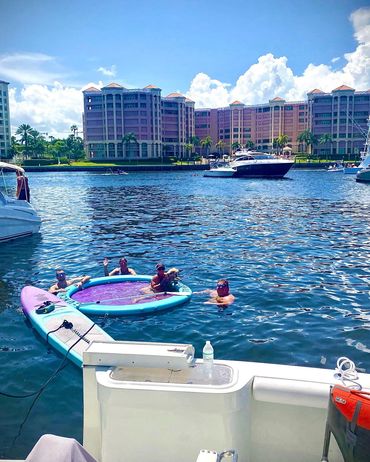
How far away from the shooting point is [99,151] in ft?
547

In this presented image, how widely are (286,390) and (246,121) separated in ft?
613

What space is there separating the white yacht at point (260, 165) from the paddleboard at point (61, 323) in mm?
73011

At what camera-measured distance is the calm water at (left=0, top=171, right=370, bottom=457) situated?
9.30 meters

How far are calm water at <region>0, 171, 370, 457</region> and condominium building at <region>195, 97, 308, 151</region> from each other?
149 metres

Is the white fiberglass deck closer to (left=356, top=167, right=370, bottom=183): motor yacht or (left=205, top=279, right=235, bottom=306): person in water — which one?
(left=205, top=279, right=235, bottom=306): person in water

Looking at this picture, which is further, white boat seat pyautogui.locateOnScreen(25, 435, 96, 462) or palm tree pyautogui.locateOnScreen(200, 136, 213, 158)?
palm tree pyautogui.locateOnScreen(200, 136, 213, 158)

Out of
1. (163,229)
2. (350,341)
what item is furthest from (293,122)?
(350,341)

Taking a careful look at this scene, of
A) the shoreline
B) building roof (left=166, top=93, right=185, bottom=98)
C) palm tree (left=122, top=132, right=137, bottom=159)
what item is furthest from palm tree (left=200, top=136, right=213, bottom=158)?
the shoreline

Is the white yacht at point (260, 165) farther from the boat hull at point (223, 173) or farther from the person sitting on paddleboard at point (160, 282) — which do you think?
the person sitting on paddleboard at point (160, 282)

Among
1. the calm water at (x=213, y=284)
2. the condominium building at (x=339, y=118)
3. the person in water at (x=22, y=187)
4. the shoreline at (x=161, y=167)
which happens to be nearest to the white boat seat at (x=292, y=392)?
the calm water at (x=213, y=284)

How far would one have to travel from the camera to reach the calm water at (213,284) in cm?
930

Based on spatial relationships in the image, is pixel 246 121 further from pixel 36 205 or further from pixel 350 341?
pixel 350 341

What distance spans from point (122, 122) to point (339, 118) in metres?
77.3

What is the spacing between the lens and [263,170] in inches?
3310
